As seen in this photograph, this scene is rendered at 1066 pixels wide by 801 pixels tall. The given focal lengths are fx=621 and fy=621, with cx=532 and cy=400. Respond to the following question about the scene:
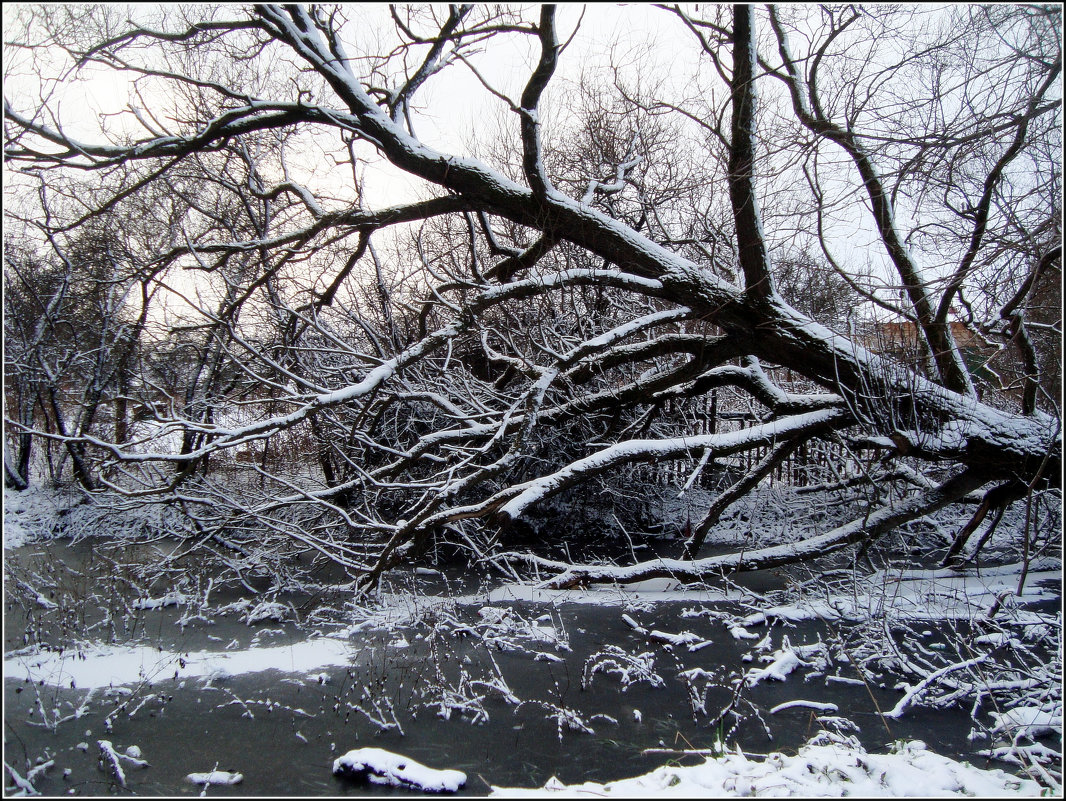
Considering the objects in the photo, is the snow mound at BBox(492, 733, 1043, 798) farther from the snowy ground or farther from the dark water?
the dark water

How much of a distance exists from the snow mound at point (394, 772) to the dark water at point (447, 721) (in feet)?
0.22

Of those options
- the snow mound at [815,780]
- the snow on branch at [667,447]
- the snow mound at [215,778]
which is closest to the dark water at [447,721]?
the snow mound at [215,778]

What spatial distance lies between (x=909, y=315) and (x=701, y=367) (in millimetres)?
2160

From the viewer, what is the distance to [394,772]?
365 centimetres

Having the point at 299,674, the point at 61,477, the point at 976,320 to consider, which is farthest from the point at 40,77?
the point at 976,320

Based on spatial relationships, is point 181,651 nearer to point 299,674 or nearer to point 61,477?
point 299,674

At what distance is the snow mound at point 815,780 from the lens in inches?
131

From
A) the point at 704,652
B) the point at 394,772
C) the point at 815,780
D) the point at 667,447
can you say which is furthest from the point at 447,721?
the point at 667,447

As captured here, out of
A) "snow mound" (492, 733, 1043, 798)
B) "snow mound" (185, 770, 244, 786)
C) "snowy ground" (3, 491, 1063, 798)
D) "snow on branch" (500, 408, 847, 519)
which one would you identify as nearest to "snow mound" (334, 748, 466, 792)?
"snowy ground" (3, 491, 1063, 798)

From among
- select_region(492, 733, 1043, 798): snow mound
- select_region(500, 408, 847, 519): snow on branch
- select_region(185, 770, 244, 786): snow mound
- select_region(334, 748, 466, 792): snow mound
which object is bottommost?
select_region(492, 733, 1043, 798): snow mound

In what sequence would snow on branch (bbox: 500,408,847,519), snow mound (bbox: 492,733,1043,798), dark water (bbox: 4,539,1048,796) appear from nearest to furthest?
snow mound (bbox: 492,733,1043,798) → dark water (bbox: 4,539,1048,796) → snow on branch (bbox: 500,408,847,519)

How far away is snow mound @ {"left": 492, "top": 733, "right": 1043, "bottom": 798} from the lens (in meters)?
3.33

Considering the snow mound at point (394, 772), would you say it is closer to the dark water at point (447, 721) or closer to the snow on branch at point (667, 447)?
the dark water at point (447, 721)

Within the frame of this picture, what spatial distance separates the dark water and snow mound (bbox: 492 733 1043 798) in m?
0.34
